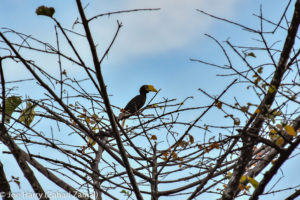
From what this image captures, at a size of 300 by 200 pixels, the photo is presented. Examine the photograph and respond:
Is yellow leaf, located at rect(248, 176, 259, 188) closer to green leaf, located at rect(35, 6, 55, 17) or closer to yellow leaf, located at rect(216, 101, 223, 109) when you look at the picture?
yellow leaf, located at rect(216, 101, 223, 109)

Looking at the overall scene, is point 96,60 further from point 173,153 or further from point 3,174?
point 173,153

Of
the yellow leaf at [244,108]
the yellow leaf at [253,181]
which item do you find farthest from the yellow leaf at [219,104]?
the yellow leaf at [253,181]

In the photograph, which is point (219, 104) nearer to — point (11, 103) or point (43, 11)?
point (43, 11)

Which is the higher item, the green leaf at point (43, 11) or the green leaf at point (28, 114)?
the green leaf at point (28, 114)

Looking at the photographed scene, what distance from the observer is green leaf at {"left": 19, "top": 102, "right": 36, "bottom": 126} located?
146 inches

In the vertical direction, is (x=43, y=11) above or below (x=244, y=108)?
above

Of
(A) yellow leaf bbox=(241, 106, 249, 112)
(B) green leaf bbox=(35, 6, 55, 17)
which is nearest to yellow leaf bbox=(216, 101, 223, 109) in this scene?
(A) yellow leaf bbox=(241, 106, 249, 112)

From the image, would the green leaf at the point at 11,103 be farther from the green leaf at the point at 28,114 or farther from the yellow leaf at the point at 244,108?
the yellow leaf at the point at 244,108

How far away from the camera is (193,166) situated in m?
3.92

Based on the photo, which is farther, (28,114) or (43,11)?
(28,114)

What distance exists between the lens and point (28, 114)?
376cm

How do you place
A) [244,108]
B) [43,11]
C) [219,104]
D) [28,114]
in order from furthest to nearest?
[28,114], [219,104], [244,108], [43,11]

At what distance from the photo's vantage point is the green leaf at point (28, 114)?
12.1 ft

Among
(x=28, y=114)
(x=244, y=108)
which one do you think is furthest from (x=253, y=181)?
(x=28, y=114)
